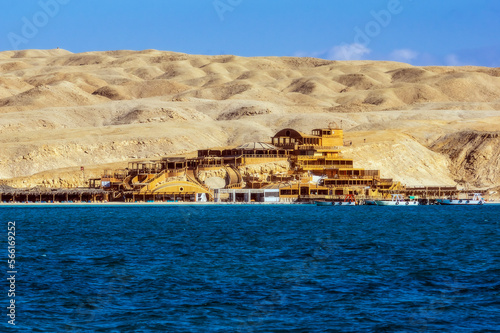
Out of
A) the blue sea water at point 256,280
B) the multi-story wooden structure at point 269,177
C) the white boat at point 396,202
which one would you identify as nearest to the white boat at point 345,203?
the multi-story wooden structure at point 269,177

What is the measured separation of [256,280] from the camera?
182ft

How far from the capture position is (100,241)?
82.3 meters

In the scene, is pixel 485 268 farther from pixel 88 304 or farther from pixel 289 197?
pixel 289 197

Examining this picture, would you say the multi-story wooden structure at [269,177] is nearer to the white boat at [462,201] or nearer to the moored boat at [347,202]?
the moored boat at [347,202]

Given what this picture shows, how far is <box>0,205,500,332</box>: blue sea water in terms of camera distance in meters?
44.1

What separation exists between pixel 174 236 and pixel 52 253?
2029 centimetres

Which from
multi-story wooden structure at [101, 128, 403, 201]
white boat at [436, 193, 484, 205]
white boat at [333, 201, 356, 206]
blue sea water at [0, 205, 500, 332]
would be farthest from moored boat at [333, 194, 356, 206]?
blue sea water at [0, 205, 500, 332]

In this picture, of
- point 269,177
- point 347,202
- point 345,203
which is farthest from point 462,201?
point 269,177

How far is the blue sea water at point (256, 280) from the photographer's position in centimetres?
4406

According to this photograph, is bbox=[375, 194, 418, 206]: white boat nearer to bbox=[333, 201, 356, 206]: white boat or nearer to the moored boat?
the moored boat

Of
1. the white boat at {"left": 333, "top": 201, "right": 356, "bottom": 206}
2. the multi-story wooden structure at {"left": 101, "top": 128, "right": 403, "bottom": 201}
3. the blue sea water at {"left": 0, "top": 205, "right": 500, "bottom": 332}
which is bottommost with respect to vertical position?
the blue sea water at {"left": 0, "top": 205, "right": 500, "bottom": 332}

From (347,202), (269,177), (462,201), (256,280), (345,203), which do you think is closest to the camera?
(256,280)

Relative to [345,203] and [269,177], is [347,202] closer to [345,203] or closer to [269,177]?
[345,203]

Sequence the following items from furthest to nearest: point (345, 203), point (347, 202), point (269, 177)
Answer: point (269, 177) < point (347, 202) < point (345, 203)
